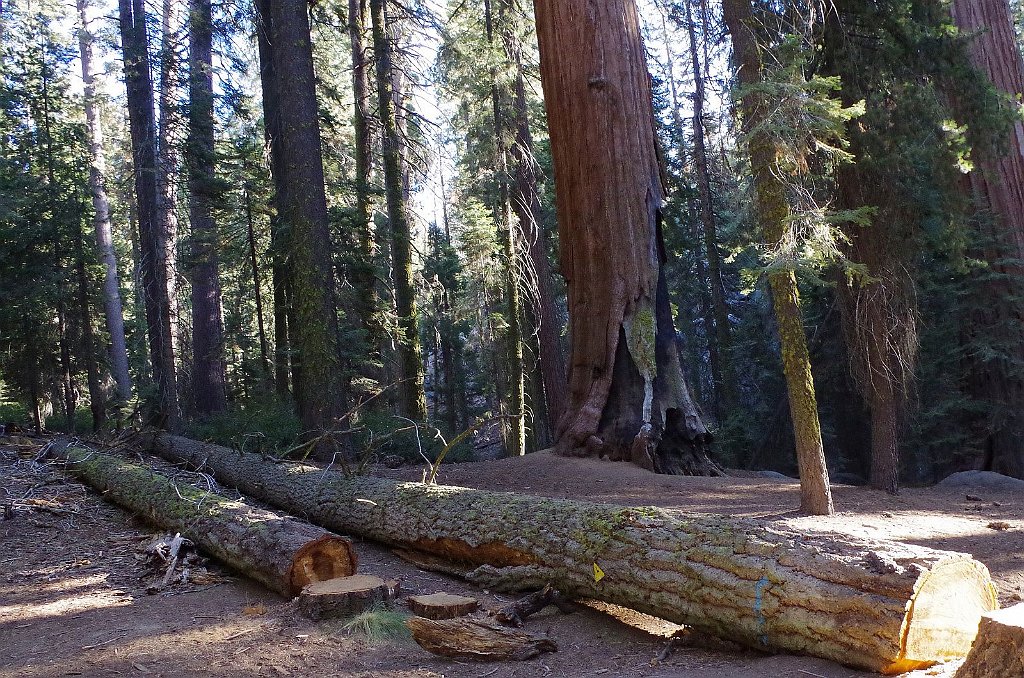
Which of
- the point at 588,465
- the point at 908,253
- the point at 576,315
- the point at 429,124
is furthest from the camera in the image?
the point at 429,124

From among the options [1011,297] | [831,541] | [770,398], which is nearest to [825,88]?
[831,541]

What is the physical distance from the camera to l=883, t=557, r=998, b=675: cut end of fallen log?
3.47 metres

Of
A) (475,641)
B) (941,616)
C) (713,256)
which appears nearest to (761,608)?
(941,616)

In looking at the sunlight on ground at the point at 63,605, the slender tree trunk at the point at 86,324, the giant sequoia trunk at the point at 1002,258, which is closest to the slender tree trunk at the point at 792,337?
the sunlight on ground at the point at 63,605

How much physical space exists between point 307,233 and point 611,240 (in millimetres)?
5009

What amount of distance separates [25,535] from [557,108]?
30.7 ft

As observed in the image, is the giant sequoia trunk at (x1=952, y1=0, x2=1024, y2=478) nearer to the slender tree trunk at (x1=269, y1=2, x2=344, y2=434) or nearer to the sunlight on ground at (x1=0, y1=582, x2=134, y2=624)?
the slender tree trunk at (x1=269, y1=2, x2=344, y2=434)

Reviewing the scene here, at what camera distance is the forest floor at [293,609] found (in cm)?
430

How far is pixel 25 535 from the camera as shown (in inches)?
311

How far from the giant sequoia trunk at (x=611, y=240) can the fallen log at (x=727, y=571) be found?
5.03m

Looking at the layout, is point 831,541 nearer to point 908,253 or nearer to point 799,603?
point 799,603

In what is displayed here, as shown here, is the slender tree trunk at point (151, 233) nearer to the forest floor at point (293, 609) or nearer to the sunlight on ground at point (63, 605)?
the forest floor at point (293, 609)

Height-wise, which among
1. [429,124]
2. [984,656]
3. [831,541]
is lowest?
[984,656]

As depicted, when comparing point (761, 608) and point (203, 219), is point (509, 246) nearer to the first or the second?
point (203, 219)
